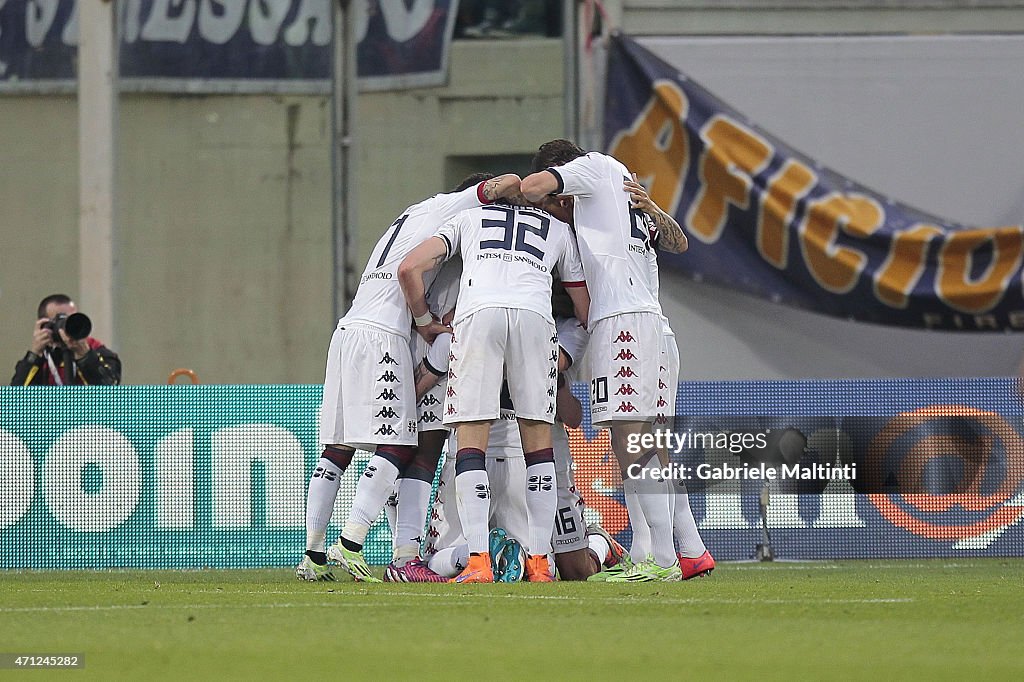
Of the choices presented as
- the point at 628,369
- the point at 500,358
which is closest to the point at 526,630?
the point at 500,358

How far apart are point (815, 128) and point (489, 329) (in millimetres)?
9299

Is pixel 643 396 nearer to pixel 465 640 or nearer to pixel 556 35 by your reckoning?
pixel 465 640

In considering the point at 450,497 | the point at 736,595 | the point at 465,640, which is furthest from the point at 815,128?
the point at 465,640

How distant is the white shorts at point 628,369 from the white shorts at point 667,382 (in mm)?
101

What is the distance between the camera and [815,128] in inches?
641

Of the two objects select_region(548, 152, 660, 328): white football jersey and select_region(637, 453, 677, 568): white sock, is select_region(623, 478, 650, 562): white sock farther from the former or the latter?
select_region(548, 152, 660, 328): white football jersey

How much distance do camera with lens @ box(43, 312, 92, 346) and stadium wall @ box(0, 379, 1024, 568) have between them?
1.57 ft

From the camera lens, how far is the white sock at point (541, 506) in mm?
7723

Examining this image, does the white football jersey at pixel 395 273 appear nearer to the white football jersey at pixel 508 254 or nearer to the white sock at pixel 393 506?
the white football jersey at pixel 508 254

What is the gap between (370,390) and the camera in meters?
8.22

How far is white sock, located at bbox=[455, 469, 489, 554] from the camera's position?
7.56 m

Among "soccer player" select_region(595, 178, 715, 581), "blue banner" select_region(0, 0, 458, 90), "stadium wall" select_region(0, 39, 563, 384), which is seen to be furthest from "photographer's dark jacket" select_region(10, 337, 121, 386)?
"blue banner" select_region(0, 0, 458, 90)

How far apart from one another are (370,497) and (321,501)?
310 millimetres

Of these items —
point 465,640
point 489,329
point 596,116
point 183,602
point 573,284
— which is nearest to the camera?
point 465,640
